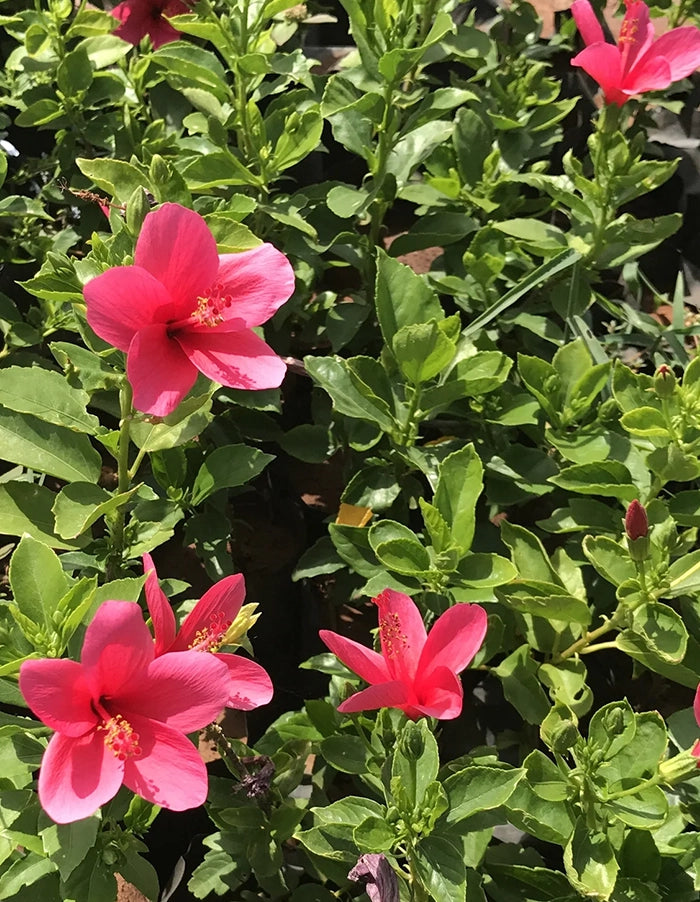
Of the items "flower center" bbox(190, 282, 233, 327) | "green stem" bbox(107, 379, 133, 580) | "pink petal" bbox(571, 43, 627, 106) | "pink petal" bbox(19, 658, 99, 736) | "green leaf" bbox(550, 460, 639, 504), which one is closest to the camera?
"pink petal" bbox(19, 658, 99, 736)

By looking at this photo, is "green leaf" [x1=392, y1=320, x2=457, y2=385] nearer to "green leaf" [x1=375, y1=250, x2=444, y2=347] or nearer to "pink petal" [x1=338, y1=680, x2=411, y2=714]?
"green leaf" [x1=375, y1=250, x2=444, y2=347]

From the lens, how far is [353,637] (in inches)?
64.4

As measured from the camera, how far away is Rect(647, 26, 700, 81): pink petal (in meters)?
1.47

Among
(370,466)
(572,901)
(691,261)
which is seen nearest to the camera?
(572,901)

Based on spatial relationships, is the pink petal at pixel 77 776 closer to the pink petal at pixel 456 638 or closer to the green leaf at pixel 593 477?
the pink petal at pixel 456 638

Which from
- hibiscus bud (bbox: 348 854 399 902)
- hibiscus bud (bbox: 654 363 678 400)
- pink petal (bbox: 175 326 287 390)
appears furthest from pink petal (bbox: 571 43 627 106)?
hibiscus bud (bbox: 348 854 399 902)

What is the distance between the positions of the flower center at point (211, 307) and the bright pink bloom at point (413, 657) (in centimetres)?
38

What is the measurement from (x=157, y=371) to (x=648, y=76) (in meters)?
1.10

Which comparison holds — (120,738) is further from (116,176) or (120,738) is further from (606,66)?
(606,66)

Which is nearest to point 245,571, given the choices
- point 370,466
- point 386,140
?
point 370,466

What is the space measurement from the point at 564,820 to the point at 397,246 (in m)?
1.08

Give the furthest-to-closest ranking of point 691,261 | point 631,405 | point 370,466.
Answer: point 691,261
point 370,466
point 631,405

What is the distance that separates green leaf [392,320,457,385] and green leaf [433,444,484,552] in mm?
148

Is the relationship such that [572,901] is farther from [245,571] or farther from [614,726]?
[245,571]
